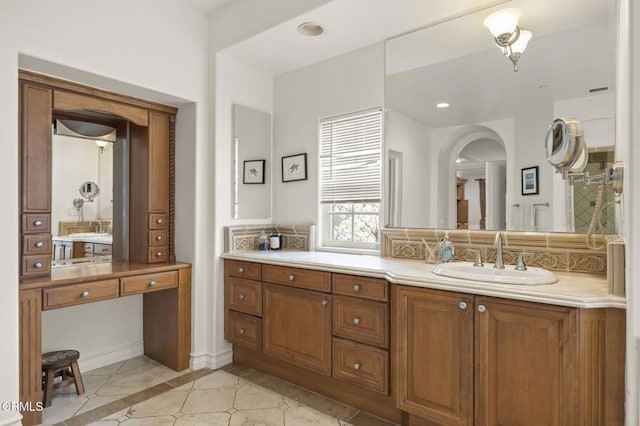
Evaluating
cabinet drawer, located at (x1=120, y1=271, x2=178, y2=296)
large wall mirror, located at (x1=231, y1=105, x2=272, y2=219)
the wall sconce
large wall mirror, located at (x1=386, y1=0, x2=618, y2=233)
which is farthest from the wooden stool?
the wall sconce

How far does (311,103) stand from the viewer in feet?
10.9

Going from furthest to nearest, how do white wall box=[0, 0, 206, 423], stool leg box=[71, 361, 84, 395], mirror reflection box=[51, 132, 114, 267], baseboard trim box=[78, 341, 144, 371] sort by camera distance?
baseboard trim box=[78, 341, 144, 371]
mirror reflection box=[51, 132, 114, 267]
stool leg box=[71, 361, 84, 395]
white wall box=[0, 0, 206, 423]

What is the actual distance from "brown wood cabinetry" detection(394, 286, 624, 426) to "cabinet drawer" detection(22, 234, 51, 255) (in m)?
2.19

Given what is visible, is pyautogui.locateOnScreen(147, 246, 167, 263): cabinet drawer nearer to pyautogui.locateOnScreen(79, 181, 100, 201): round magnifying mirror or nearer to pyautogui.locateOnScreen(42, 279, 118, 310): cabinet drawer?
pyautogui.locateOnScreen(42, 279, 118, 310): cabinet drawer

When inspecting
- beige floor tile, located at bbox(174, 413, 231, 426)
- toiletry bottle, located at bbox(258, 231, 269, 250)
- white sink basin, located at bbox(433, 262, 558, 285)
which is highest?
toiletry bottle, located at bbox(258, 231, 269, 250)

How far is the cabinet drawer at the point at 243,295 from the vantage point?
2.90m

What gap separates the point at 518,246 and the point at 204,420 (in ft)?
7.01

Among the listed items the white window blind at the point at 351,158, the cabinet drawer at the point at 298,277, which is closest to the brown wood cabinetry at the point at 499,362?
the cabinet drawer at the point at 298,277

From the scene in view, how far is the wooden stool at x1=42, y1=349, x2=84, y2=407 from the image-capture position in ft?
8.01

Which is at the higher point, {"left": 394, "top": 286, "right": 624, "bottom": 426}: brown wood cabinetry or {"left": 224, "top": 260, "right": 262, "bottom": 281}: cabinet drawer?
{"left": 224, "top": 260, "right": 262, "bottom": 281}: cabinet drawer

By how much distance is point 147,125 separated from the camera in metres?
3.03

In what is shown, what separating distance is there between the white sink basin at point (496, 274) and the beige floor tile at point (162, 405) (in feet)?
5.97

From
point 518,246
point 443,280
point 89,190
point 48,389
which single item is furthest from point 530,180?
point 48,389

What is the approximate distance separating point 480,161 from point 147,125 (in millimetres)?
2457
